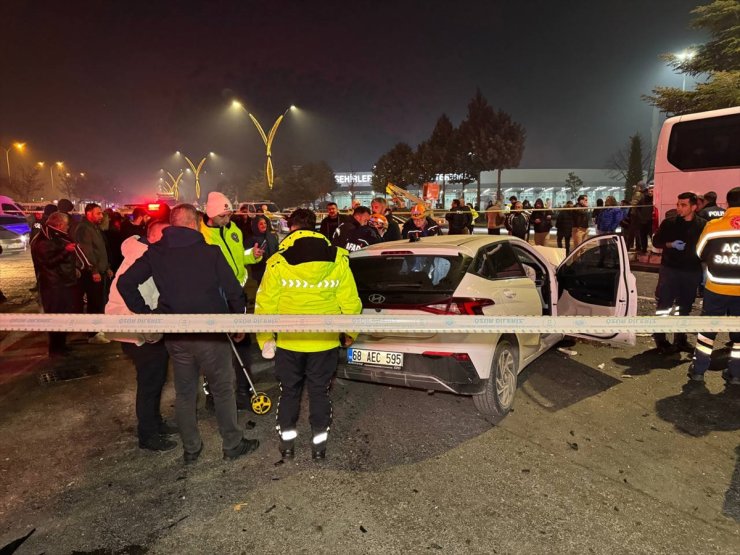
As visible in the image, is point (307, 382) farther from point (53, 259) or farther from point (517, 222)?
point (517, 222)

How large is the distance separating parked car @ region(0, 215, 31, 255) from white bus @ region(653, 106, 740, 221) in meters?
20.3

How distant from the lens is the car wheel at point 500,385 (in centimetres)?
406

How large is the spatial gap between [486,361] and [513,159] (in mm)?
43553

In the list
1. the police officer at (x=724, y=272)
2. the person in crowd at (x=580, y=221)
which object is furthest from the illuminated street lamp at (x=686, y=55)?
the police officer at (x=724, y=272)

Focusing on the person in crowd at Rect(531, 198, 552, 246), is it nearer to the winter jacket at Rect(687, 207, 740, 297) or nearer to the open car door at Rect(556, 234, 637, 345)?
the open car door at Rect(556, 234, 637, 345)

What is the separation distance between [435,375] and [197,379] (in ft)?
6.03

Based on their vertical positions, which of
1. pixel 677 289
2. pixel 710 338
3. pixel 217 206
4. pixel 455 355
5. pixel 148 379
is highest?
pixel 217 206

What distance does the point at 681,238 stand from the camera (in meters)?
5.58

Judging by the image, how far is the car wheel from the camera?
4062mm

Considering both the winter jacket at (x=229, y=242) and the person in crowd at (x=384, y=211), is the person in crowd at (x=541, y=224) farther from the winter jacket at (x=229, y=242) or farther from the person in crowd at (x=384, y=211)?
the winter jacket at (x=229, y=242)

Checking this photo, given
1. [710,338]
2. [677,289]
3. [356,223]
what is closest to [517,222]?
[356,223]

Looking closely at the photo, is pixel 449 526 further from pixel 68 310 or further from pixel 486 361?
pixel 68 310

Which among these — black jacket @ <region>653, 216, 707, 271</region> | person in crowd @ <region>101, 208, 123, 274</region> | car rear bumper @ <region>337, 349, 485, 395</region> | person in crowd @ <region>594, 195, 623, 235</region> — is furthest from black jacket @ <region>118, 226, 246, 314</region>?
person in crowd @ <region>594, 195, 623, 235</region>

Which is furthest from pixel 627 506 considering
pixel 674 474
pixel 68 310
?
pixel 68 310
